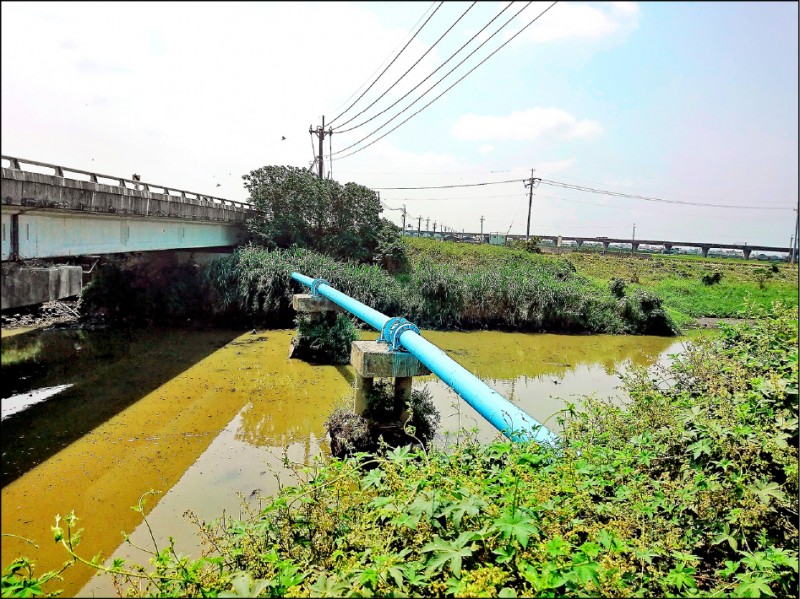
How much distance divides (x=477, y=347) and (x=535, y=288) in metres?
4.03

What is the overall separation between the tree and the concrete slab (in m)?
12.4

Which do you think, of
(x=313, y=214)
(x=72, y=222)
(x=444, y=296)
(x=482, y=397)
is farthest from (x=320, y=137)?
(x=482, y=397)

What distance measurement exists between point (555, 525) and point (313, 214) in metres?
17.0

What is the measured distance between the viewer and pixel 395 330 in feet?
17.6

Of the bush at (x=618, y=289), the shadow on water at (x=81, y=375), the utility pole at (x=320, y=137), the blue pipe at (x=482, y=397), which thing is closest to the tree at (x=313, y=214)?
the utility pole at (x=320, y=137)

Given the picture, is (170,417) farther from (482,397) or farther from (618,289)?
(618,289)

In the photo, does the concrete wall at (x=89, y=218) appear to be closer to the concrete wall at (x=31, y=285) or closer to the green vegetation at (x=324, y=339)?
the concrete wall at (x=31, y=285)

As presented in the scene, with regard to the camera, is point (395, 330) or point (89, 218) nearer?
point (395, 330)

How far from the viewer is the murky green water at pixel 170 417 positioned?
457cm

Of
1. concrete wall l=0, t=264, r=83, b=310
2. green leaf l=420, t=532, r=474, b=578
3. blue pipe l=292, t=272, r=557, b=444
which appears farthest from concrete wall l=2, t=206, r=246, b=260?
green leaf l=420, t=532, r=474, b=578

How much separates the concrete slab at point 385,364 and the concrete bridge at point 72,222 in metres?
2.83

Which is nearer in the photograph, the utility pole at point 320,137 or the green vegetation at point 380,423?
the green vegetation at point 380,423

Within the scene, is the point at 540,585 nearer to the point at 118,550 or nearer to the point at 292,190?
the point at 118,550

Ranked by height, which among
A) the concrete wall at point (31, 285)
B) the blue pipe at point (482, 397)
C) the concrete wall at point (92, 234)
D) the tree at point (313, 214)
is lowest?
the blue pipe at point (482, 397)
